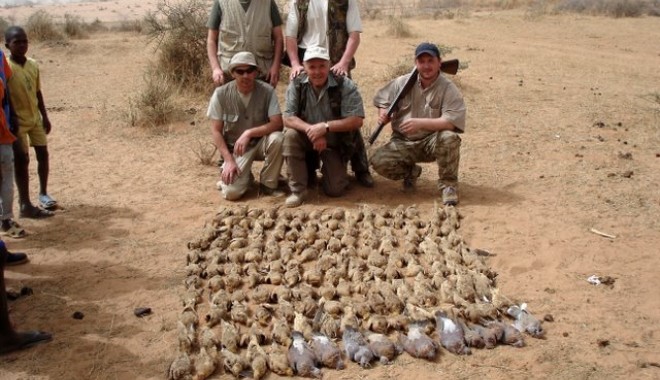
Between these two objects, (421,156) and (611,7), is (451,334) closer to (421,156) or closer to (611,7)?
(421,156)

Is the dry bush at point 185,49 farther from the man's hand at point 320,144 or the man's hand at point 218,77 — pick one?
the man's hand at point 320,144

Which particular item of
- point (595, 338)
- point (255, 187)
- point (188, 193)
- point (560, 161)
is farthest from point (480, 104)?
point (595, 338)

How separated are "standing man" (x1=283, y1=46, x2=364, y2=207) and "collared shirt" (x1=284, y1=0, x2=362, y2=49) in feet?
1.31

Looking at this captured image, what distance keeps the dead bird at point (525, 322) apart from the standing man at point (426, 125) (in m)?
1.81

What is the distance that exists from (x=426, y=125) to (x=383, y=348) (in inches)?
101

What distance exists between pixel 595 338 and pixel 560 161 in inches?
129

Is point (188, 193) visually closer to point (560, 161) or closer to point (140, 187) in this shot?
point (140, 187)

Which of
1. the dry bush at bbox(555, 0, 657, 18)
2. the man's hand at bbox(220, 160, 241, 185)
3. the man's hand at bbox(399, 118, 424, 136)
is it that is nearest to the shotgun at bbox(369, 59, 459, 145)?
the man's hand at bbox(399, 118, 424, 136)

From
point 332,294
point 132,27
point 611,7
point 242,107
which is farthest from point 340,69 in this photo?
point 132,27

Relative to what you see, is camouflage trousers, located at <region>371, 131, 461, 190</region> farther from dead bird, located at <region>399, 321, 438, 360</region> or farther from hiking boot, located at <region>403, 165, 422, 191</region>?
dead bird, located at <region>399, 321, 438, 360</region>

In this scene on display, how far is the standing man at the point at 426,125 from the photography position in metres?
5.48

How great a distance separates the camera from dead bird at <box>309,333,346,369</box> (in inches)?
134

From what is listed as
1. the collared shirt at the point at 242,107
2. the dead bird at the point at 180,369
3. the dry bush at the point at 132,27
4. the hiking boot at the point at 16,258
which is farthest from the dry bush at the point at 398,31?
the dead bird at the point at 180,369

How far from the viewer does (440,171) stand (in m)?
5.62
